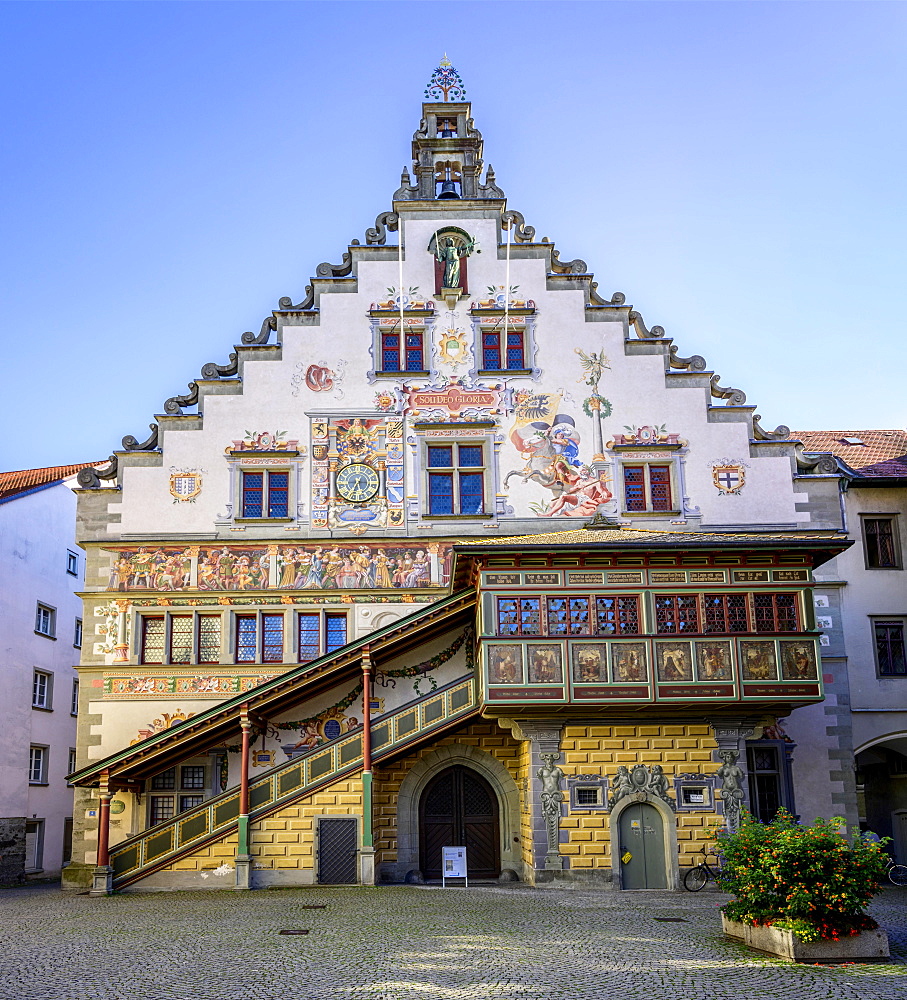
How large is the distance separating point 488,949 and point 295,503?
1420cm

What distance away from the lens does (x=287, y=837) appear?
22.9 m

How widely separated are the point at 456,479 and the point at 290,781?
7.89m

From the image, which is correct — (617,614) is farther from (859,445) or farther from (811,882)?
(859,445)

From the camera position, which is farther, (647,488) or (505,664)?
(647,488)

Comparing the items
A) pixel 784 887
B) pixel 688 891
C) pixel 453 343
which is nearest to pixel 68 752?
pixel 453 343

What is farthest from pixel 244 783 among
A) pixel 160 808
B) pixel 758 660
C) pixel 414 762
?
pixel 758 660

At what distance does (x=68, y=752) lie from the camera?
35125 millimetres

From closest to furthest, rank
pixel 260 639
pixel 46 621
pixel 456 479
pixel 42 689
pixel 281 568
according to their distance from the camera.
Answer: pixel 260 639, pixel 281 568, pixel 456 479, pixel 42 689, pixel 46 621

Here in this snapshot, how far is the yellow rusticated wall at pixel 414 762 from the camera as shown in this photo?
977 inches

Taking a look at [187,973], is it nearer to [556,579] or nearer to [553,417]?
[556,579]

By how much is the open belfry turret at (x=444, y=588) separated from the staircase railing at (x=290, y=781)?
0.06 meters

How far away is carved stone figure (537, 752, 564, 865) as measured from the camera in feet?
73.2

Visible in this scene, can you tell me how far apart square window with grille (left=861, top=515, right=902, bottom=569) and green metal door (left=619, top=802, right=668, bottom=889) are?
1040 centimetres

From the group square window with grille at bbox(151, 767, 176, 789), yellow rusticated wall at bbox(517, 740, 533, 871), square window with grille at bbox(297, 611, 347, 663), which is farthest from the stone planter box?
square window with grille at bbox(151, 767, 176, 789)
